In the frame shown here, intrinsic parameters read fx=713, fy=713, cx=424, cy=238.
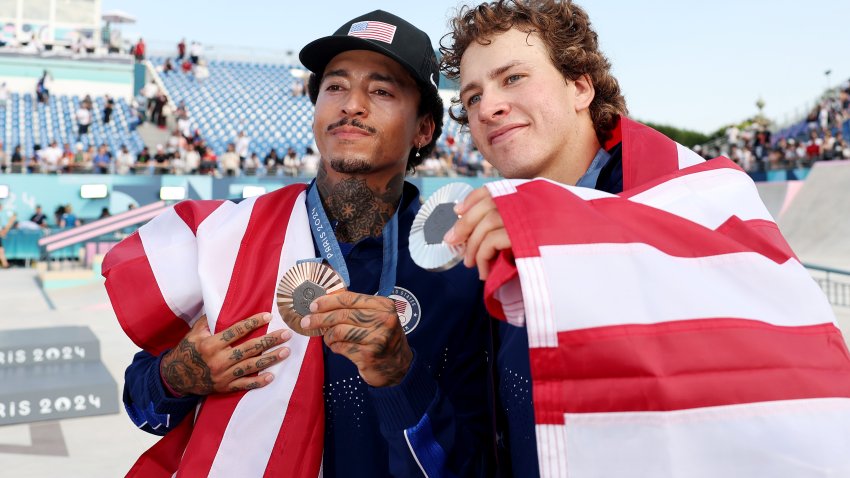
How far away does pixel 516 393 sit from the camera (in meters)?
1.71

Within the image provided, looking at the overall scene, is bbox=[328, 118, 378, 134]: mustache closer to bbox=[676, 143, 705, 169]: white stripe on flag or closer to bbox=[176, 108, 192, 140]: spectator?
bbox=[676, 143, 705, 169]: white stripe on flag

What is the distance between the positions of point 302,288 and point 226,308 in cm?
42

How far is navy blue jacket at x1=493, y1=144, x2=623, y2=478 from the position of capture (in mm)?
1677

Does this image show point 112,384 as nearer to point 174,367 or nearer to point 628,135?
point 174,367

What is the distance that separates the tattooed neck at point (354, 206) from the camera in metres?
2.11

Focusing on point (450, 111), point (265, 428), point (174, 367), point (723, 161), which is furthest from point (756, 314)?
point (450, 111)

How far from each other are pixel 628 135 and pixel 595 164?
16cm

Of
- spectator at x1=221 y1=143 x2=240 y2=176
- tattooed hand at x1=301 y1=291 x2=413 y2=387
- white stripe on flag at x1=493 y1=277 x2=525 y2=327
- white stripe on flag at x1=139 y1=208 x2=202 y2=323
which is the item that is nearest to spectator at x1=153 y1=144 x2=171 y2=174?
spectator at x1=221 y1=143 x2=240 y2=176

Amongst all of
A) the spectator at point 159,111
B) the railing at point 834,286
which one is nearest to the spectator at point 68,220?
the spectator at point 159,111

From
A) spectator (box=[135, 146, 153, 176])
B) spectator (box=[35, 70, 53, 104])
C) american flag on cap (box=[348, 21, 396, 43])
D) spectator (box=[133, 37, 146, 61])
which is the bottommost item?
spectator (box=[135, 146, 153, 176])

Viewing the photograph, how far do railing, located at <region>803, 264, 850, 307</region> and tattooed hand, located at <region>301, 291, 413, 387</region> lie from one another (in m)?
10.4

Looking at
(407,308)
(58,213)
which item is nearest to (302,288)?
(407,308)

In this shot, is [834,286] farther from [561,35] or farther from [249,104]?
[249,104]

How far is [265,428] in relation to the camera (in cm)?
175
